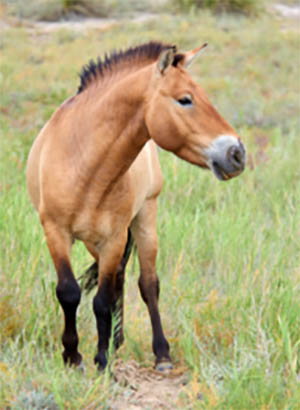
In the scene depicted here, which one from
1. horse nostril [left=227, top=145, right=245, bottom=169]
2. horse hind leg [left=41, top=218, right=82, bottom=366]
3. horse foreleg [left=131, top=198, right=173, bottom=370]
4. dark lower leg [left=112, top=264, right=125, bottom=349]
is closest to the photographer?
horse nostril [left=227, top=145, right=245, bottom=169]

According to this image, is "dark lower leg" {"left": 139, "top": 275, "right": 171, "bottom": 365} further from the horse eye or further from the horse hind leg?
the horse eye

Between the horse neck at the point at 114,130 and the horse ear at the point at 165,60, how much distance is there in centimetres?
9

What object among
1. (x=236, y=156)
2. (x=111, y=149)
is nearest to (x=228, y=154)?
(x=236, y=156)

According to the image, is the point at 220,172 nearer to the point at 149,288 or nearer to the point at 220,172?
the point at 220,172

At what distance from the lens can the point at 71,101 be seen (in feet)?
11.7

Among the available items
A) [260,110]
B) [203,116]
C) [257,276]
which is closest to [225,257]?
[257,276]

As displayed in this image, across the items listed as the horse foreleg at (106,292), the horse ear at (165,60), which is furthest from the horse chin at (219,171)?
the horse foreleg at (106,292)

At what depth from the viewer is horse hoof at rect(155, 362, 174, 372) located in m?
3.63

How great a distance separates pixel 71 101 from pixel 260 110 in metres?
6.83

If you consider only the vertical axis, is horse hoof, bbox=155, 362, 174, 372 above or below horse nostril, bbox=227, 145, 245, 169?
below

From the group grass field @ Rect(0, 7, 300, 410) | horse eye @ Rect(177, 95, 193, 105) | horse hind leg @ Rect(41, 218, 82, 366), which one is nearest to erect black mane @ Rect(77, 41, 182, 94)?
horse eye @ Rect(177, 95, 193, 105)

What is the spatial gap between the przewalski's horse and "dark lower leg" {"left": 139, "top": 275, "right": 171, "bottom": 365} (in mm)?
29

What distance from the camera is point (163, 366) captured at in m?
3.65

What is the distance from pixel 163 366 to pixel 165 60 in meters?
1.64
